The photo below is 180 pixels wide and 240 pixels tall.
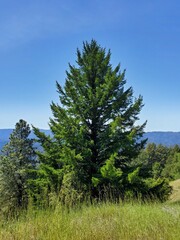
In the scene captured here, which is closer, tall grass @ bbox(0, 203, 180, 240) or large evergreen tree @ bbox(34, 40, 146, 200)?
tall grass @ bbox(0, 203, 180, 240)

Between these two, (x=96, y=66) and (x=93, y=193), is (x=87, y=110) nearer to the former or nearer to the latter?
(x=96, y=66)

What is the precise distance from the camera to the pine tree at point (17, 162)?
26200 mm

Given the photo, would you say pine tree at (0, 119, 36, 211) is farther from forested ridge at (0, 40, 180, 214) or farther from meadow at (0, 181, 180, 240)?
meadow at (0, 181, 180, 240)

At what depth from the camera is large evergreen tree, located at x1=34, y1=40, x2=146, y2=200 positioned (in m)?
17.6

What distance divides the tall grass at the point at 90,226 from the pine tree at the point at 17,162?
70.3 ft

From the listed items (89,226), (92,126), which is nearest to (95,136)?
(92,126)

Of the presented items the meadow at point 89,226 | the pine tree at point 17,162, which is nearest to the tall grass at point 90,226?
the meadow at point 89,226

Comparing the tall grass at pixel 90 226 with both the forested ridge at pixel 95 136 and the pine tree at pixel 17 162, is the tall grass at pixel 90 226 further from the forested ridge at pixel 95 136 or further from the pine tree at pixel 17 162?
the pine tree at pixel 17 162

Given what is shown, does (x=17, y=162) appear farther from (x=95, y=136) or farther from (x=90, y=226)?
(x=90, y=226)

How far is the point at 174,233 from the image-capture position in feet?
12.9

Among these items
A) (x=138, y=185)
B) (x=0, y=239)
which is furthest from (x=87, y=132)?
(x=0, y=239)

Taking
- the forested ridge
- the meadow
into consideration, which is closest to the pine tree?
the forested ridge

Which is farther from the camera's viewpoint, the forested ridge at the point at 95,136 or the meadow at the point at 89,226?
the forested ridge at the point at 95,136

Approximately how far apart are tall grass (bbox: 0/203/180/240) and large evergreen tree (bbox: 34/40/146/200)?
11.5 m
